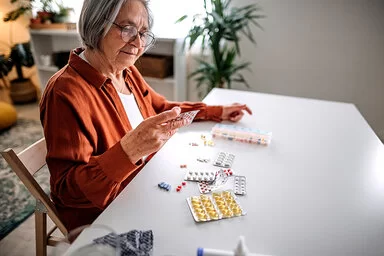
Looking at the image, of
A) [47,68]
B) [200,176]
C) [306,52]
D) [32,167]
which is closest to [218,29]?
[306,52]

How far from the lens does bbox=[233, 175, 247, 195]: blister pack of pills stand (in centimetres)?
86

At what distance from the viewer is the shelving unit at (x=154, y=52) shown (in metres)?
2.77

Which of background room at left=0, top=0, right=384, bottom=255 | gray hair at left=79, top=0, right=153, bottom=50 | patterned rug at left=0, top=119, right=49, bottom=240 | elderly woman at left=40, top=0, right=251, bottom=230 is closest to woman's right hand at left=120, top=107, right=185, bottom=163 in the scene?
elderly woman at left=40, top=0, right=251, bottom=230

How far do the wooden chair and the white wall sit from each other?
88.7 inches

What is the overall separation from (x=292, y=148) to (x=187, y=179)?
1.54 ft

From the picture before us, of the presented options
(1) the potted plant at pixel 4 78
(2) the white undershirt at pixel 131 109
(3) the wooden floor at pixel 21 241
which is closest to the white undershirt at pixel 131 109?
(2) the white undershirt at pixel 131 109

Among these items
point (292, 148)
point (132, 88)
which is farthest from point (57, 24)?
point (292, 148)

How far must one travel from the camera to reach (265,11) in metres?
2.61

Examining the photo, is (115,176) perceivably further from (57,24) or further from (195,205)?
(57,24)

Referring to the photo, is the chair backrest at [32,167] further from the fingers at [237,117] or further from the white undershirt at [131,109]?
the fingers at [237,117]

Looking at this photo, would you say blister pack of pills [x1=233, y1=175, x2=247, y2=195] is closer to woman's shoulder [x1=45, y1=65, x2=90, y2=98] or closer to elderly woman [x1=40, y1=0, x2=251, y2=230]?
elderly woman [x1=40, y1=0, x2=251, y2=230]

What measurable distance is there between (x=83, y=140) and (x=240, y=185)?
49 cm

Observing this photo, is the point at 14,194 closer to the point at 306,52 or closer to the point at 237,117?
the point at 237,117

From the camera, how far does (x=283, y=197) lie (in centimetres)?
85
